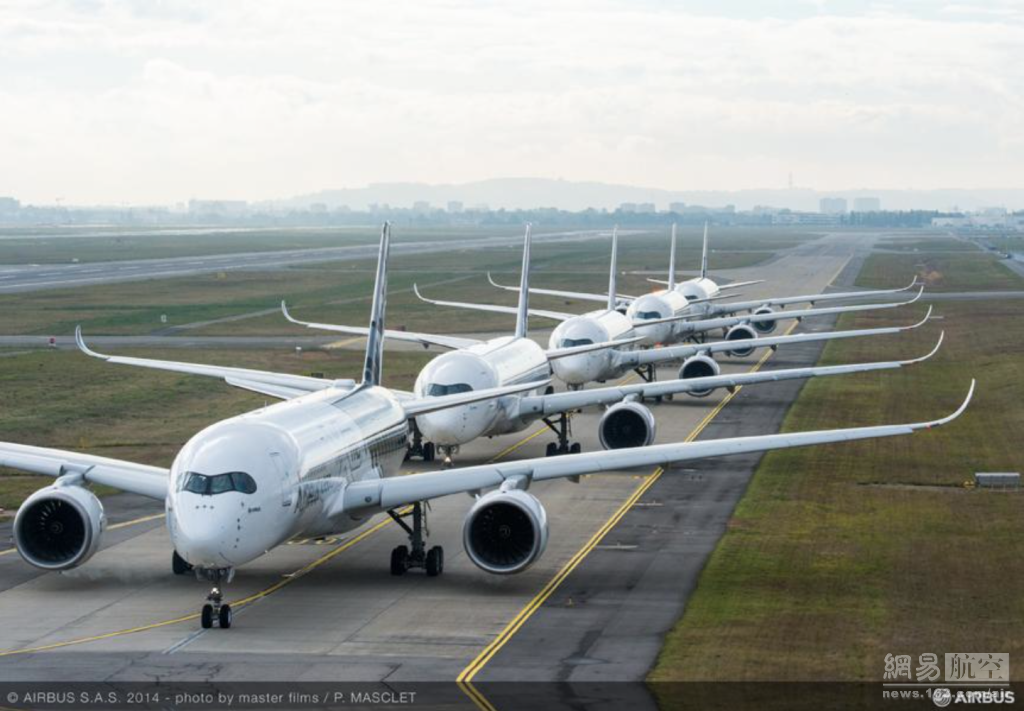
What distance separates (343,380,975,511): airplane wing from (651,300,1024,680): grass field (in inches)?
133

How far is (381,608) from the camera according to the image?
35531mm

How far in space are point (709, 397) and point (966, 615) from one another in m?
45.9

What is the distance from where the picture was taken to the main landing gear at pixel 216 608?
109ft

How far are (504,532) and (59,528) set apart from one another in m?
11.6

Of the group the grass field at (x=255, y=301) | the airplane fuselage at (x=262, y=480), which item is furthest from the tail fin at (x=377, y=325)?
the grass field at (x=255, y=301)

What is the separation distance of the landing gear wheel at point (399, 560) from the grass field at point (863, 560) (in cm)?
803

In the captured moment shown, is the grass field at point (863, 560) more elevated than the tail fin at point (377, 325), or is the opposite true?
the tail fin at point (377, 325)

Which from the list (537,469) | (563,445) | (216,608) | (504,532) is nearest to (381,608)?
(504,532)

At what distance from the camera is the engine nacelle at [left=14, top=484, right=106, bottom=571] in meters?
36.8

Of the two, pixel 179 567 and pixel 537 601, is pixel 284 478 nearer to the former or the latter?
pixel 179 567

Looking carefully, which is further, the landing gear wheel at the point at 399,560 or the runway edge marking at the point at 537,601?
the landing gear wheel at the point at 399,560

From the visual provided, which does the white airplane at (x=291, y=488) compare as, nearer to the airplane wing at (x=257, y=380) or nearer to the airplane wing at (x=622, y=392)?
the airplane wing at (x=257, y=380)

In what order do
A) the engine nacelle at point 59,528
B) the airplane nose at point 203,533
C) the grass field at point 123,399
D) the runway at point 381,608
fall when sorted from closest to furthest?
the runway at point 381,608 < the airplane nose at point 203,533 < the engine nacelle at point 59,528 < the grass field at point 123,399

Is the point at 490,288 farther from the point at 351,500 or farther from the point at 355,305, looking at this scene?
the point at 351,500
